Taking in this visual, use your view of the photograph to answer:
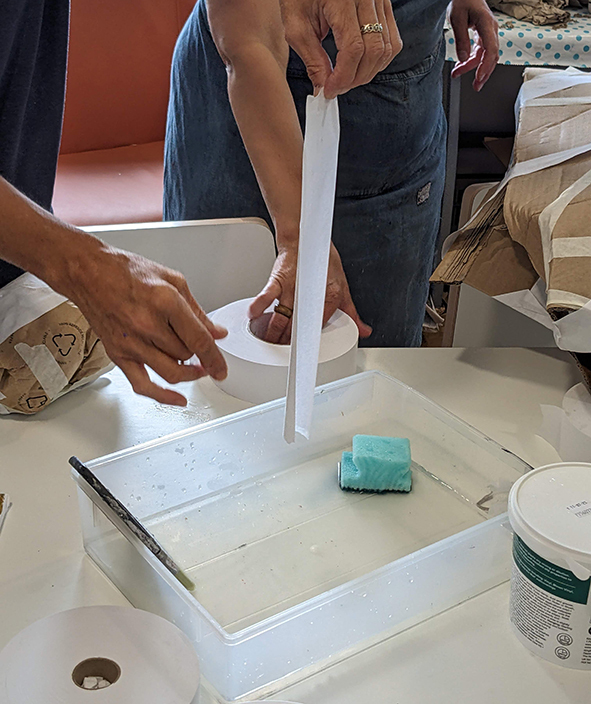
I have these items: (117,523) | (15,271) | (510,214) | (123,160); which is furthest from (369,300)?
(123,160)

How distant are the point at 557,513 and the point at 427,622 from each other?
0.48 feet

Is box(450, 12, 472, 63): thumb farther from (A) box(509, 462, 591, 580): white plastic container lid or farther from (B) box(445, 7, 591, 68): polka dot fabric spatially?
(A) box(509, 462, 591, 580): white plastic container lid

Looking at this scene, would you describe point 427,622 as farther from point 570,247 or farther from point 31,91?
point 31,91

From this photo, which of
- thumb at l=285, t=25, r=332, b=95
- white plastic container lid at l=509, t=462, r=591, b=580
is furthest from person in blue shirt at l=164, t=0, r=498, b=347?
white plastic container lid at l=509, t=462, r=591, b=580

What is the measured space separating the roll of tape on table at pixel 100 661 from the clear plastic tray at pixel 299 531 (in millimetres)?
35

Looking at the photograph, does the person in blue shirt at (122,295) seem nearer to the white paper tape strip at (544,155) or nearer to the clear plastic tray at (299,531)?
the clear plastic tray at (299,531)

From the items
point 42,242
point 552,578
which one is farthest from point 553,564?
point 42,242

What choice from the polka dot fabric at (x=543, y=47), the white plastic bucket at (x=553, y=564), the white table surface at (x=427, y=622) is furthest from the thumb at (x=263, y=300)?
the polka dot fabric at (x=543, y=47)

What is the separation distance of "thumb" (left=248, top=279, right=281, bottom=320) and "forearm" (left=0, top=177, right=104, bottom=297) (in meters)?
0.31

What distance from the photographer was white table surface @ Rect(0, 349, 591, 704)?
0.60 metres

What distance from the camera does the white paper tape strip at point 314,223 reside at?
64cm

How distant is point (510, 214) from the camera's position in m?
0.95

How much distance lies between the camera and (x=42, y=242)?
2.33 ft

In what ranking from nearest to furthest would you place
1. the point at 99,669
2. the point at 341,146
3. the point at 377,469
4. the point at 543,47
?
the point at 99,669
the point at 377,469
the point at 341,146
the point at 543,47
